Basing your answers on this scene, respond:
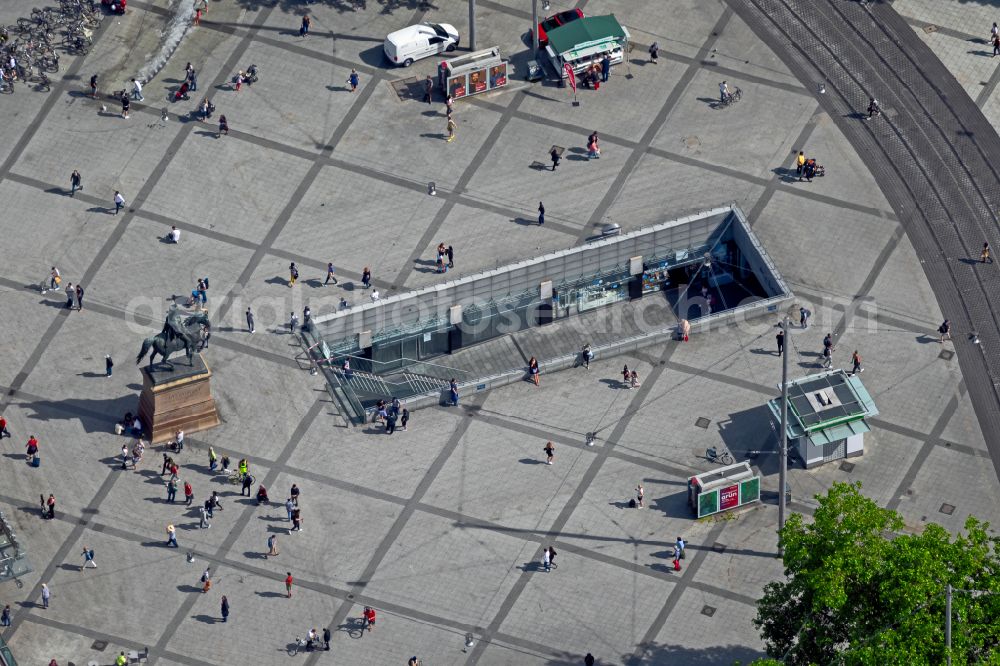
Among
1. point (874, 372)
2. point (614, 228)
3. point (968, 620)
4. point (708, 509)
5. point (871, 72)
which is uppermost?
point (871, 72)

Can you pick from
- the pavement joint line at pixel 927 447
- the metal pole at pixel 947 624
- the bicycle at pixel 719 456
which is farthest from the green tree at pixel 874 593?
the bicycle at pixel 719 456

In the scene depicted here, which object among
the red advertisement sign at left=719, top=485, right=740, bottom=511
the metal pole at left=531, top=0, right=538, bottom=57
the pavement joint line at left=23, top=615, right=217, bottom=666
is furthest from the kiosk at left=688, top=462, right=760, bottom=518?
the metal pole at left=531, top=0, right=538, bottom=57

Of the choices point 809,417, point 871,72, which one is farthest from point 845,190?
point 809,417

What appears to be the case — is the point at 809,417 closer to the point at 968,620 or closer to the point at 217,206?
the point at 968,620

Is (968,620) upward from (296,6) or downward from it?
downward

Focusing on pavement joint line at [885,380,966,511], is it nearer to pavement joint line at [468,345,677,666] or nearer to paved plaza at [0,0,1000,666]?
paved plaza at [0,0,1000,666]

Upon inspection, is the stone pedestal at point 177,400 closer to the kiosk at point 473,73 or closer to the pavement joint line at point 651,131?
the pavement joint line at point 651,131
